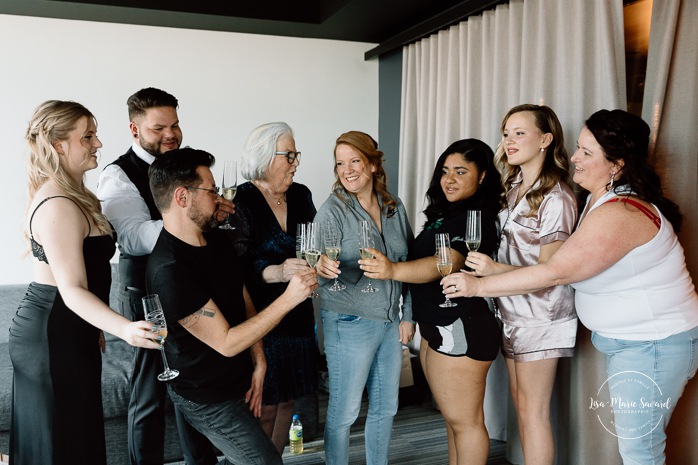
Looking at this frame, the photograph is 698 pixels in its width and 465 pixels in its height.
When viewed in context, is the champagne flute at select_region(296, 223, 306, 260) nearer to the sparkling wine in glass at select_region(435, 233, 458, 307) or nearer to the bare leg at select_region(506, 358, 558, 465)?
the sparkling wine in glass at select_region(435, 233, 458, 307)

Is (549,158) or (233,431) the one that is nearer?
(233,431)

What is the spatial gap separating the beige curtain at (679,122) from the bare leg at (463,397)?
2.74 ft

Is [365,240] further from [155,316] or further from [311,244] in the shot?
[155,316]

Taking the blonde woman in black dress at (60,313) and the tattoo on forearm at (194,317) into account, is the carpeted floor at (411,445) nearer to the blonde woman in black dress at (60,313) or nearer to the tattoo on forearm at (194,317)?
the blonde woman in black dress at (60,313)

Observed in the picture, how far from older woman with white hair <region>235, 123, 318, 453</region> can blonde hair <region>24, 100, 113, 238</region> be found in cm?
66

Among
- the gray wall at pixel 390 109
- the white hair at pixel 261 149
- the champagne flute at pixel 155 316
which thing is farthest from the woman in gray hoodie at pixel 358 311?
the gray wall at pixel 390 109

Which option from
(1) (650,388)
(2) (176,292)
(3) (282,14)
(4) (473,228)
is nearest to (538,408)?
(1) (650,388)

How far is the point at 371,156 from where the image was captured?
103 inches

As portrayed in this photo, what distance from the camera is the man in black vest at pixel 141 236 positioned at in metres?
2.56

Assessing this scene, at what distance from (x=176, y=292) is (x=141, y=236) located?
76 cm

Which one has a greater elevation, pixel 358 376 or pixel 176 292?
pixel 176 292

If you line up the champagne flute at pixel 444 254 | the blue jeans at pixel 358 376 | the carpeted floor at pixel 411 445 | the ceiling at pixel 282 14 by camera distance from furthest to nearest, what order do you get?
the ceiling at pixel 282 14
the carpeted floor at pixel 411 445
the blue jeans at pixel 358 376
the champagne flute at pixel 444 254

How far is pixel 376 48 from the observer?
5.06 m

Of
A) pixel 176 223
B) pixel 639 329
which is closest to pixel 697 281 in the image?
pixel 639 329
